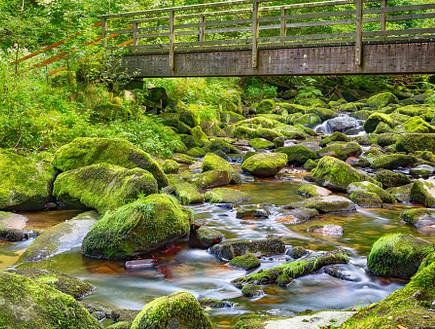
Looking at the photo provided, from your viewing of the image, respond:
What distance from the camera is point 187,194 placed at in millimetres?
9023

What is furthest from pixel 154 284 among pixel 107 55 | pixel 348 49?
pixel 107 55

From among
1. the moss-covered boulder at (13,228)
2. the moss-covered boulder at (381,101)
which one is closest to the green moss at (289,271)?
the moss-covered boulder at (13,228)

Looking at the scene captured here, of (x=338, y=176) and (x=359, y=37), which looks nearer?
(x=338, y=176)

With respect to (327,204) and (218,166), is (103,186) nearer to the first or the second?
(218,166)

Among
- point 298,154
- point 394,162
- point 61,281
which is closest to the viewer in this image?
point 61,281

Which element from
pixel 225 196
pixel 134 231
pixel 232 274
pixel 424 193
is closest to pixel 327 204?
pixel 225 196

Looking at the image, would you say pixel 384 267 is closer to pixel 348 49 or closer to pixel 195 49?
pixel 348 49

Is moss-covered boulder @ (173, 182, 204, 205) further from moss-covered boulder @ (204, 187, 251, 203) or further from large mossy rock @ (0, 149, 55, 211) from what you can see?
large mossy rock @ (0, 149, 55, 211)

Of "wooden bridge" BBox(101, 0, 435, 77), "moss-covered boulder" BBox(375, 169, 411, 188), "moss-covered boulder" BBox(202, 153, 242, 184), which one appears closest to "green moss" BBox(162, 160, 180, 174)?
"moss-covered boulder" BBox(202, 153, 242, 184)

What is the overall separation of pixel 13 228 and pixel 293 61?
28.0 feet

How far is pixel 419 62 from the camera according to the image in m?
10.3

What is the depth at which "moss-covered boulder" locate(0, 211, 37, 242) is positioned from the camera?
633cm

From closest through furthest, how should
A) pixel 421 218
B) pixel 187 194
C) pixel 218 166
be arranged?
pixel 421 218 → pixel 187 194 → pixel 218 166

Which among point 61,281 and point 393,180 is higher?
point 393,180
